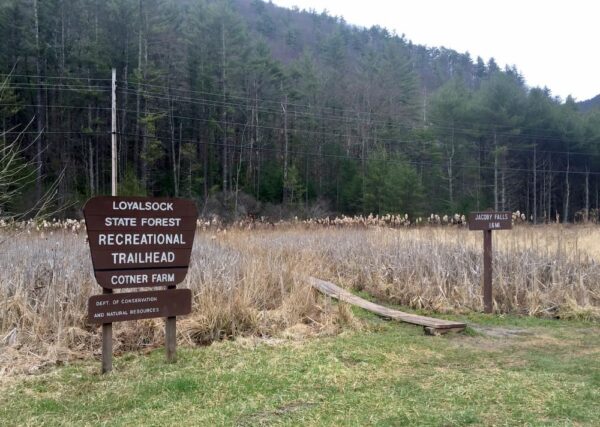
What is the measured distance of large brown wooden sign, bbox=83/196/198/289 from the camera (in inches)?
173

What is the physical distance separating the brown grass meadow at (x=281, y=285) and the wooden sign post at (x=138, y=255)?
0.92 meters

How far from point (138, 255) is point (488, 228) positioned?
5.17 meters

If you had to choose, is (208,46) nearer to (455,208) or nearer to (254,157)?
(254,157)

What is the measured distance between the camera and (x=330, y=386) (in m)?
4.04

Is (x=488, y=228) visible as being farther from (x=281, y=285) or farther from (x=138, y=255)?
(x=138, y=255)

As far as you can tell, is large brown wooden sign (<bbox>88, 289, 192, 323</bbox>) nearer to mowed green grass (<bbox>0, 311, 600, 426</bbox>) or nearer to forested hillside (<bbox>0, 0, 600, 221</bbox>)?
mowed green grass (<bbox>0, 311, 600, 426</bbox>)

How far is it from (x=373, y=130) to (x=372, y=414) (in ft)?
127

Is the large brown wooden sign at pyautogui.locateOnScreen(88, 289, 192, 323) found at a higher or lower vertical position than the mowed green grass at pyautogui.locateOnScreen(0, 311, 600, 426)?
higher

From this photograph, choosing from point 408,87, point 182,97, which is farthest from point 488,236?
point 408,87

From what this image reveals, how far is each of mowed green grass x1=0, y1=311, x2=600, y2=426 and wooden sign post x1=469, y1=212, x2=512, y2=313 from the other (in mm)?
1787

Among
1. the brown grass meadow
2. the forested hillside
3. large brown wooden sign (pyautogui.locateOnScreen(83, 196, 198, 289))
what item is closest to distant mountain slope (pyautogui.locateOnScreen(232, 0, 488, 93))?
the forested hillside

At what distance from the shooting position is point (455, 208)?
36656 mm

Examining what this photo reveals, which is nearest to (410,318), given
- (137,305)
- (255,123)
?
(137,305)

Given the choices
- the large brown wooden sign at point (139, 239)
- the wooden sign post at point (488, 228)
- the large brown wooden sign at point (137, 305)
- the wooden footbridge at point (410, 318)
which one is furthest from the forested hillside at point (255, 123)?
the large brown wooden sign at point (137, 305)
